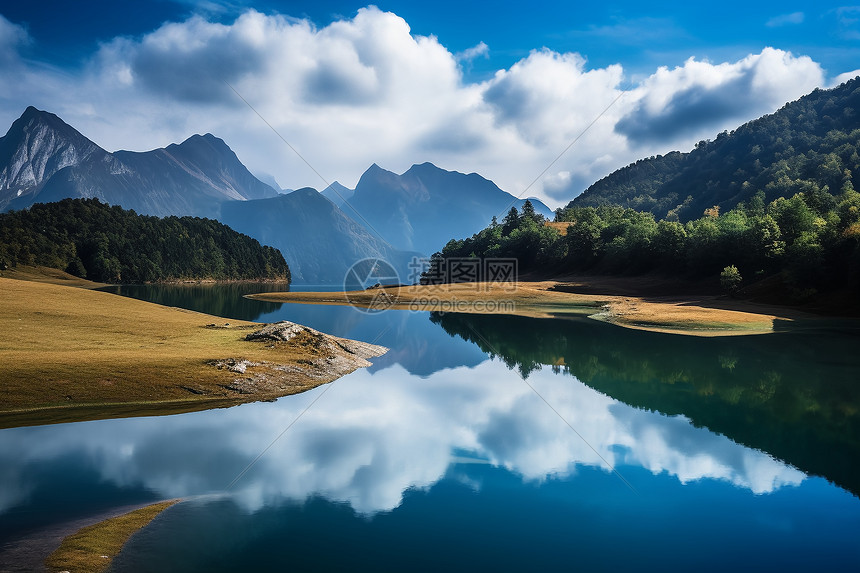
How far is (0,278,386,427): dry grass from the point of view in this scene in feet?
71.8

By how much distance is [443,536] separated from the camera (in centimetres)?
1296

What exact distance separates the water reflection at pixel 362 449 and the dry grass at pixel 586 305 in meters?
40.3

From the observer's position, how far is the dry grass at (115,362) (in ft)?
71.8

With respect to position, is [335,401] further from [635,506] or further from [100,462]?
[635,506]

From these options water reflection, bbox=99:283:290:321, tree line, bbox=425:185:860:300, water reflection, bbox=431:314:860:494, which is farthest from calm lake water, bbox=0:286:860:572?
tree line, bbox=425:185:860:300

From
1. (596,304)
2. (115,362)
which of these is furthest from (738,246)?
(115,362)

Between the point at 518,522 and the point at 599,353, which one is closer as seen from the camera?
the point at 518,522

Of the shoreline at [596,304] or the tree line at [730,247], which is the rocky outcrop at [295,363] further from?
the tree line at [730,247]

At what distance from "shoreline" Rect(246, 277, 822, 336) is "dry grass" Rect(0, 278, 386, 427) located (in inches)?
1924

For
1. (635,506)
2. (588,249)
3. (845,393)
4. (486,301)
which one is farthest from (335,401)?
(588,249)

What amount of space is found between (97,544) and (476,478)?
1132 cm

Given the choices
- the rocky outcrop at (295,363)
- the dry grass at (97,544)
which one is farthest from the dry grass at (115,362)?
the dry grass at (97,544)

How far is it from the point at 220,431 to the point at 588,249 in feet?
467

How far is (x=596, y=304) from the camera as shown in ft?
296
